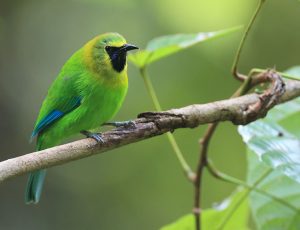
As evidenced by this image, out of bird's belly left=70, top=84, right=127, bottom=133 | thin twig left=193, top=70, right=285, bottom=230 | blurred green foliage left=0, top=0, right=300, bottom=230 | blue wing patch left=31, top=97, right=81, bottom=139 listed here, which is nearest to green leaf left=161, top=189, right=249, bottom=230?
thin twig left=193, top=70, right=285, bottom=230

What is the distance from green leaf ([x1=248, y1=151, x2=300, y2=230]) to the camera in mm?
2613

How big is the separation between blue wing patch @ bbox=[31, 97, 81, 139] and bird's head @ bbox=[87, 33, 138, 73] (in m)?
0.24

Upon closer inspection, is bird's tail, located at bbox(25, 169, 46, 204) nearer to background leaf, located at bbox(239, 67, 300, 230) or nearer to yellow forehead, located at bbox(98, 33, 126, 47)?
yellow forehead, located at bbox(98, 33, 126, 47)

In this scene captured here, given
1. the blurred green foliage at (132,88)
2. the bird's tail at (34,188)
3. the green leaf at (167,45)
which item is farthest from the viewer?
the blurred green foliage at (132,88)

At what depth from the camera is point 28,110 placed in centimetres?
713

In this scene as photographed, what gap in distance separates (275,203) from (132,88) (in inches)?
160

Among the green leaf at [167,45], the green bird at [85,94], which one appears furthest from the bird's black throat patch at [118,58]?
the green leaf at [167,45]

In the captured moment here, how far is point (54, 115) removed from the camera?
331 centimetres

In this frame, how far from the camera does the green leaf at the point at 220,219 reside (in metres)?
2.82

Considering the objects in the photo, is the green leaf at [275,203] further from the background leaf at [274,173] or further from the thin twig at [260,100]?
the thin twig at [260,100]

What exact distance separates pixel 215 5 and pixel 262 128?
350 cm

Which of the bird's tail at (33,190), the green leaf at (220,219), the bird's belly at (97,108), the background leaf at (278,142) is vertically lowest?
the green leaf at (220,219)

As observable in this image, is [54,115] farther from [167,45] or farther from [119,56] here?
[167,45]

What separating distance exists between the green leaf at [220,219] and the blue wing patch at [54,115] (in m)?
0.81
